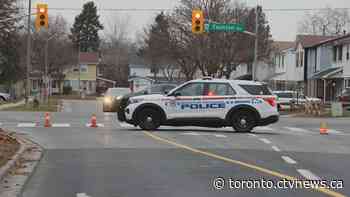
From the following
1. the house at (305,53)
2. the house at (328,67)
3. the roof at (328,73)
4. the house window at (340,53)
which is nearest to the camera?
the house at (328,67)

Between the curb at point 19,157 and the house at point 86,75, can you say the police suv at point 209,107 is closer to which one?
the curb at point 19,157

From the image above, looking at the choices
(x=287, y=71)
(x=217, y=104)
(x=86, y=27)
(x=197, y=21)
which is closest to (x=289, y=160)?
(x=217, y=104)

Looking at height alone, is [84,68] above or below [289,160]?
above

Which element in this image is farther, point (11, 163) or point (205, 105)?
point (205, 105)

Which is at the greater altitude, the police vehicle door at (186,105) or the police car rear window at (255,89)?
the police car rear window at (255,89)

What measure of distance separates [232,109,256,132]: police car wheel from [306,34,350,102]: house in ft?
115

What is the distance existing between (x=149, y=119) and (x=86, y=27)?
110 m

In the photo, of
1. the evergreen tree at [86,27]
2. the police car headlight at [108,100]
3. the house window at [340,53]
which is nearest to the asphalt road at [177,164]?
the police car headlight at [108,100]

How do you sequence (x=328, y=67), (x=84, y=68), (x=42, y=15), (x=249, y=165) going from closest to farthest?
(x=249, y=165)
(x=42, y=15)
(x=328, y=67)
(x=84, y=68)

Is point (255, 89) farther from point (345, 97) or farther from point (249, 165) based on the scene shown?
point (345, 97)

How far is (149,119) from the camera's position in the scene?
22.5m

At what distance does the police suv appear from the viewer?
22266 millimetres

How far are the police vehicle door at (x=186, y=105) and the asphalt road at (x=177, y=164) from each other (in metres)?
1.49

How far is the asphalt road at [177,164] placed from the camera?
33.6 ft
